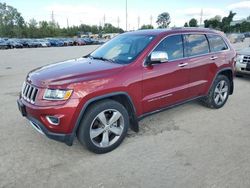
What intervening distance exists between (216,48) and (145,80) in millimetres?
2365

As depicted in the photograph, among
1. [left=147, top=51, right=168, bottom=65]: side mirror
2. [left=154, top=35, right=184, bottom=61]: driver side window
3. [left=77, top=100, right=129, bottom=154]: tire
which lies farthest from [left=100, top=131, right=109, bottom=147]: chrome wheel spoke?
[left=154, top=35, right=184, bottom=61]: driver side window

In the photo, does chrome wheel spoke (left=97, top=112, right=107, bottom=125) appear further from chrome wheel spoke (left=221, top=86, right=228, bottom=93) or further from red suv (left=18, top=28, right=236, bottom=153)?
chrome wheel spoke (left=221, top=86, right=228, bottom=93)

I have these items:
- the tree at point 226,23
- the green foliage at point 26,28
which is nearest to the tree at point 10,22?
the green foliage at point 26,28

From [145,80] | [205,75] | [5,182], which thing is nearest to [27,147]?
[5,182]

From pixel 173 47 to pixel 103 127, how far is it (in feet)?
6.36

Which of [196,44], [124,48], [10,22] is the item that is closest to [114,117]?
[124,48]

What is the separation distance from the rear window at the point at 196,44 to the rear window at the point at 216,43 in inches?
7.1

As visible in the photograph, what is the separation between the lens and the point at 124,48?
441 centimetres

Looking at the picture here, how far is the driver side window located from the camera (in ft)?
13.8

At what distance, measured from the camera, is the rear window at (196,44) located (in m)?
4.64

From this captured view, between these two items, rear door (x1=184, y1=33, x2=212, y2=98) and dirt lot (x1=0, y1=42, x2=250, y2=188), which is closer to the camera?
dirt lot (x1=0, y1=42, x2=250, y2=188)

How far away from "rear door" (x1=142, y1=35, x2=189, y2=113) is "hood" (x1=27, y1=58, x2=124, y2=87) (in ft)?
2.00

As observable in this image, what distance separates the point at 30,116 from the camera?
3434 mm

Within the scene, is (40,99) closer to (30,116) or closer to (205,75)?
(30,116)
